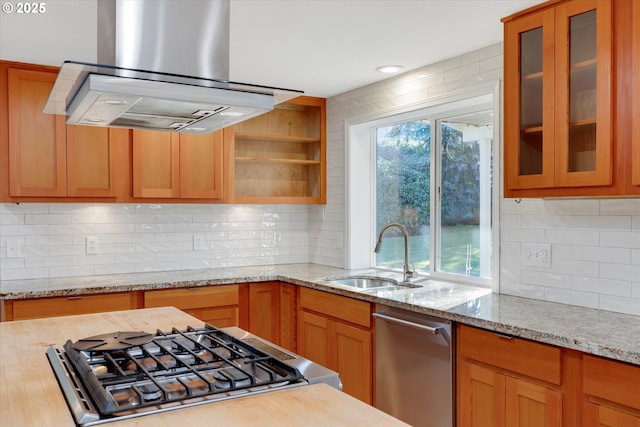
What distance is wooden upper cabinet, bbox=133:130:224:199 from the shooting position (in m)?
3.62

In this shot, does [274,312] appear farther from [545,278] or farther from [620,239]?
[620,239]

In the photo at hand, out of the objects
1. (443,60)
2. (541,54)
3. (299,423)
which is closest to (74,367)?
(299,423)

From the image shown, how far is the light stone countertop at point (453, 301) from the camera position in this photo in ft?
6.52

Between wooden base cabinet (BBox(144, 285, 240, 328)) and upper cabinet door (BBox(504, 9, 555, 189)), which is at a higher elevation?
upper cabinet door (BBox(504, 9, 555, 189))

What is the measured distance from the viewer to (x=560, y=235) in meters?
2.62

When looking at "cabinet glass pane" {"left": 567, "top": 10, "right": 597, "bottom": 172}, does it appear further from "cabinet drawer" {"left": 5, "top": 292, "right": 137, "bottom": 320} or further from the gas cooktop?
"cabinet drawer" {"left": 5, "top": 292, "right": 137, "bottom": 320}

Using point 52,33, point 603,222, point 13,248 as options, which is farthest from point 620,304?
point 13,248

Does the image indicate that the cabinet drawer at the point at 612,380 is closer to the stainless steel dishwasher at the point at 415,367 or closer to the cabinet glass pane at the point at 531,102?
the stainless steel dishwasher at the point at 415,367

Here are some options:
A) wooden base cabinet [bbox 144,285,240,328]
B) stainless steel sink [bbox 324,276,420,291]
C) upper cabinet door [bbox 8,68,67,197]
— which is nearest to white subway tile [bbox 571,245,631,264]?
stainless steel sink [bbox 324,276,420,291]

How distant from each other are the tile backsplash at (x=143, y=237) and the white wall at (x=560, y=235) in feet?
4.99

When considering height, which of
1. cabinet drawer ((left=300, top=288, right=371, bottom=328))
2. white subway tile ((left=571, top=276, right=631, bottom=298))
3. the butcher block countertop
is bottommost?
cabinet drawer ((left=300, top=288, right=371, bottom=328))

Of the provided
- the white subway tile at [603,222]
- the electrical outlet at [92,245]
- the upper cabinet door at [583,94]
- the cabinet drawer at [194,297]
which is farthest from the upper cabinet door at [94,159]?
the white subway tile at [603,222]

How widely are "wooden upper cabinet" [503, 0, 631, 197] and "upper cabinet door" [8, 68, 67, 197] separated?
2681 millimetres

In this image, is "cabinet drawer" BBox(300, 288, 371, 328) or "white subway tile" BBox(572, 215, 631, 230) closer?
"white subway tile" BBox(572, 215, 631, 230)
